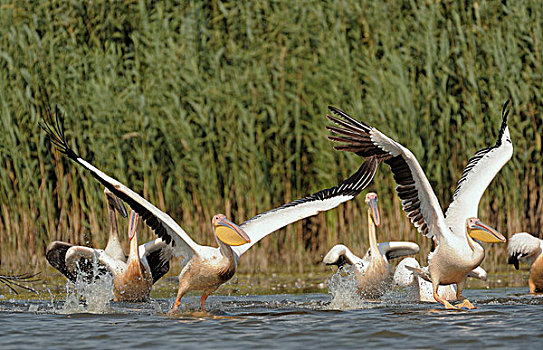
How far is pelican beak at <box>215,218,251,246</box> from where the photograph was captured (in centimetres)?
690

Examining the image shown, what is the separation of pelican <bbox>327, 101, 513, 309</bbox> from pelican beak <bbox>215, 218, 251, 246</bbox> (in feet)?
3.22

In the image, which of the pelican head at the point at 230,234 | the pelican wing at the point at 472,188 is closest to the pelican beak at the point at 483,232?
the pelican wing at the point at 472,188

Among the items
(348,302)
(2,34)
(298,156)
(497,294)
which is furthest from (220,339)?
(2,34)

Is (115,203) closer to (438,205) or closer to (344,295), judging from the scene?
(344,295)

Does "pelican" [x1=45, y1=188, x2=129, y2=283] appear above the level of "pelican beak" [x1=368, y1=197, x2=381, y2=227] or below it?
below

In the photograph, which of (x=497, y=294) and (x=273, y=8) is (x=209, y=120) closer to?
(x=273, y=8)

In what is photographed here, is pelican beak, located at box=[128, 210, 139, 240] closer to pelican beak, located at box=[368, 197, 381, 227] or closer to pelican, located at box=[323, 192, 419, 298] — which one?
pelican, located at box=[323, 192, 419, 298]

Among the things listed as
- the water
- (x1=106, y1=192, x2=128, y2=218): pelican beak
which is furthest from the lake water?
(x1=106, y1=192, x2=128, y2=218): pelican beak

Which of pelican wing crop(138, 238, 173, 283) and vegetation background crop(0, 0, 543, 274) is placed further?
vegetation background crop(0, 0, 543, 274)

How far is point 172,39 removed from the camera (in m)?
11.0

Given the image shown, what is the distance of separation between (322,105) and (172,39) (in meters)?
2.05

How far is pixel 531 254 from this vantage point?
848 cm

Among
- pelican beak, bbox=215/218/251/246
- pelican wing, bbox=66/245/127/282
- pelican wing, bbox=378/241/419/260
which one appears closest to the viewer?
pelican beak, bbox=215/218/251/246

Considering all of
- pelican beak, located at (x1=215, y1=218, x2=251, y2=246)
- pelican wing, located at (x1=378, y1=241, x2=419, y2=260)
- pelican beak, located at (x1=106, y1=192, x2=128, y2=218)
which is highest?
pelican beak, located at (x1=106, y1=192, x2=128, y2=218)
